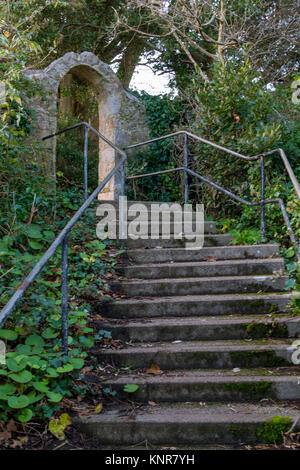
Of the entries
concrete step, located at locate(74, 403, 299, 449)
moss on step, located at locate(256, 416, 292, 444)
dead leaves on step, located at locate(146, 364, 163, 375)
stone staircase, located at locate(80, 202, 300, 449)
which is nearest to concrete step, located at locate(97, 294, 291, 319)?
stone staircase, located at locate(80, 202, 300, 449)

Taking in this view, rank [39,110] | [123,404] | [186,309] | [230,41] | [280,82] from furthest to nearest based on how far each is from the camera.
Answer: [280,82]
[230,41]
[39,110]
[186,309]
[123,404]

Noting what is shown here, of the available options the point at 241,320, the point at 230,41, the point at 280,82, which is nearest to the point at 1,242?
the point at 241,320

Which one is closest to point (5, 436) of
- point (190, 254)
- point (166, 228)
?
point (190, 254)

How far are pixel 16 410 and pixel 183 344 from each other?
117cm

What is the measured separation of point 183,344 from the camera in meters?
2.75

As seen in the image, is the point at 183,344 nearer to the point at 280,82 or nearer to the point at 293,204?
the point at 293,204

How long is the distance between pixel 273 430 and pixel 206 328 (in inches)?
34.7

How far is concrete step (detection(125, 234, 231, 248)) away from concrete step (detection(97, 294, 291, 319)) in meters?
0.99

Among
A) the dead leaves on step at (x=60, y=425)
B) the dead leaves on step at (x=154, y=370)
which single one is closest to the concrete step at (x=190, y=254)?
the dead leaves on step at (x=154, y=370)

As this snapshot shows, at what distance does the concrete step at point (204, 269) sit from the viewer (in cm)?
336

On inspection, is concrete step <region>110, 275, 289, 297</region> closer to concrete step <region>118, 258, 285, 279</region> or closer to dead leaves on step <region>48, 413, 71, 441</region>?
concrete step <region>118, 258, 285, 279</region>

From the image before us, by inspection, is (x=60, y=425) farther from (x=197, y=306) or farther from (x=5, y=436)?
(x=197, y=306)

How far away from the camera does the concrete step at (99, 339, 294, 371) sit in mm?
2518

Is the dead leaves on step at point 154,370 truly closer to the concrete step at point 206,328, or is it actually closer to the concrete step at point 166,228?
the concrete step at point 206,328
